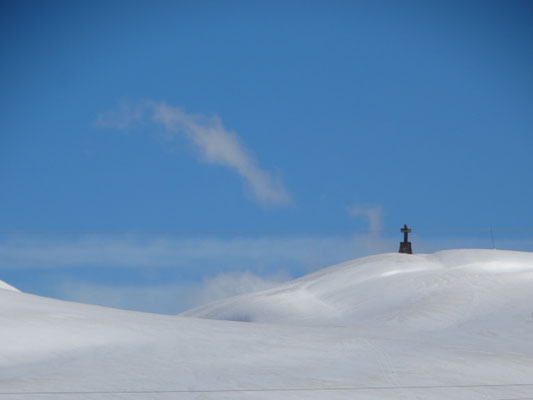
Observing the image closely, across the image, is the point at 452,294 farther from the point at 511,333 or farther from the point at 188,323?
the point at 188,323

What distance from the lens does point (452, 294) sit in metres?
21.4

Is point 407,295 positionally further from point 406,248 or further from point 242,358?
point 242,358

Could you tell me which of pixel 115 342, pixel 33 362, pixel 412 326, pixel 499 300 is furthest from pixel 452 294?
pixel 33 362

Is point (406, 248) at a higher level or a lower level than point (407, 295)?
higher

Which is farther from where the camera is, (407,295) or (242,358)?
(407,295)

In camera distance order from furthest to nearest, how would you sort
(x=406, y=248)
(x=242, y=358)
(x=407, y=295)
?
(x=406, y=248) → (x=407, y=295) → (x=242, y=358)

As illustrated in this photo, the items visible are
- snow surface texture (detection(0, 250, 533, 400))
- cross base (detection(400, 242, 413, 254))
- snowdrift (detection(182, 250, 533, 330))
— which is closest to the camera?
snow surface texture (detection(0, 250, 533, 400))

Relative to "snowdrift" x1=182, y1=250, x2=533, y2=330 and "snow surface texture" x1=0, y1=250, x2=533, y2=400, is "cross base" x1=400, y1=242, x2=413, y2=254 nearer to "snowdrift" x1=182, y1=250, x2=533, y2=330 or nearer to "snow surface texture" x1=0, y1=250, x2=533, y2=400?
"snowdrift" x1=182, y1=250, x2=533, y2=330

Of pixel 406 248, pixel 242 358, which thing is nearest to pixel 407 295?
pixel 406 248

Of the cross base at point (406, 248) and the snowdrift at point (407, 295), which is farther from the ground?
the cross base at point (406, 248)

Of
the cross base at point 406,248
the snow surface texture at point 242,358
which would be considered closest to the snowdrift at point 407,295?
the snow surface texture at point 242,358

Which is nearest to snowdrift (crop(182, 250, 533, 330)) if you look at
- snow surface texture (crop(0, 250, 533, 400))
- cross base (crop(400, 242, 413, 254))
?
snow surface texture (crop(0, 250, 533, 400))

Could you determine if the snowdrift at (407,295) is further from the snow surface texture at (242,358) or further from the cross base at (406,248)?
the cross base at (406,248)

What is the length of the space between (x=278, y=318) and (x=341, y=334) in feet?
35.6
